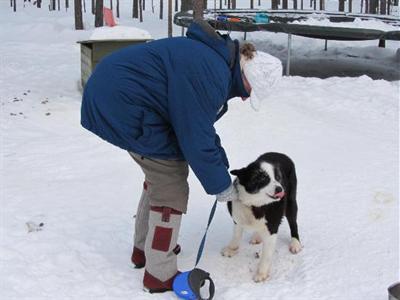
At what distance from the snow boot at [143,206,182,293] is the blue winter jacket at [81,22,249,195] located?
0.36 m

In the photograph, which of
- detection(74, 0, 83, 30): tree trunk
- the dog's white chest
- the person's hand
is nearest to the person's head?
the person's hand

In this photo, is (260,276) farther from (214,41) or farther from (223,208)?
(214,41)

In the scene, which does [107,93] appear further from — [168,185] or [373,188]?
[373,188]

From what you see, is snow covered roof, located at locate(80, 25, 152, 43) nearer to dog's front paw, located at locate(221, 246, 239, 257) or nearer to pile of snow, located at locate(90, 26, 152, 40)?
pile of snow, located at locate(90, 26, 152, 40)

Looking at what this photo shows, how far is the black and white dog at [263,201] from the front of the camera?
3.51 m

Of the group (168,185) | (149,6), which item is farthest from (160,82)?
(149,6)

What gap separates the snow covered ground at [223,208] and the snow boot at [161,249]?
0.09m

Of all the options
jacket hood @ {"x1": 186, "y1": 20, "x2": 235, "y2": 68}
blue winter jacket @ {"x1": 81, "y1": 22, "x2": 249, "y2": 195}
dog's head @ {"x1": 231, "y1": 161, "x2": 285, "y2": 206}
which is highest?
jacket hood @ {"x1": 186, "y1": 20, "x2": 235, "y2": 68}

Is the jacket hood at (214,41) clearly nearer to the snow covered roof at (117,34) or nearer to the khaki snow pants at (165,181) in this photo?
the khaki snow pants at (165,181)

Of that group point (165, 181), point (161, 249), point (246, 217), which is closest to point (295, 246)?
point (246, 217)

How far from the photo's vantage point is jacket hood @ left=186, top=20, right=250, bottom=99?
10.2ft

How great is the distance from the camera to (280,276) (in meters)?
3.74

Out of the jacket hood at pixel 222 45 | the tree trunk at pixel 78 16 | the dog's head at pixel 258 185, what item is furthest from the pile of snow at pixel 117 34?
the tree trunk at pixel 78 16

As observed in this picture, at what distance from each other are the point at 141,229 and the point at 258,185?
0.83 meters
